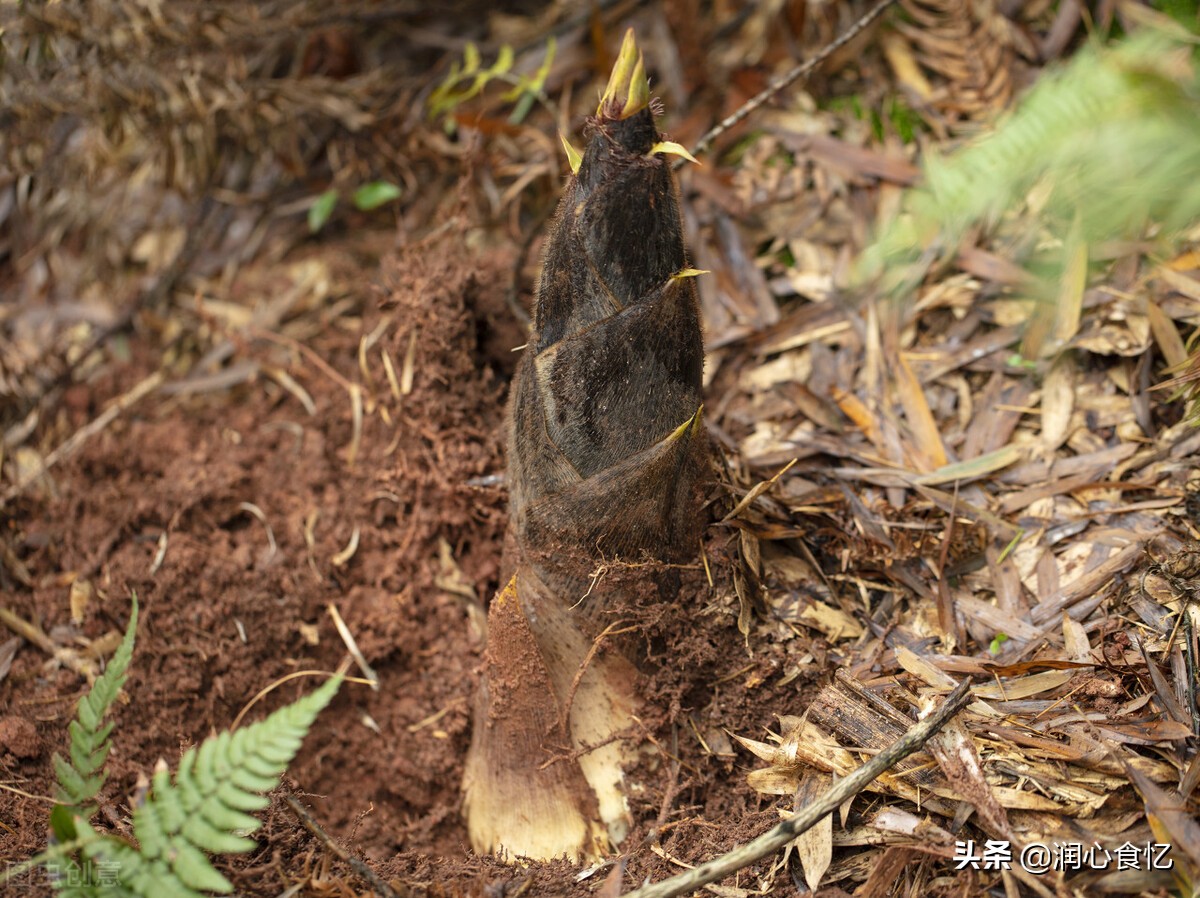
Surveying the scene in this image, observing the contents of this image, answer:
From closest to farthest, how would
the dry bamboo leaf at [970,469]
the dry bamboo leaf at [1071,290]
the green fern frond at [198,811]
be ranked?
the green fern frond at [198,811], the dry bamboo leaf at [970,469], the dry bamboo leaf at [1071,290]

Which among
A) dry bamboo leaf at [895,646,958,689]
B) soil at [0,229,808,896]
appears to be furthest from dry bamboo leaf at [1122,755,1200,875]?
soil at [0,229,808,896]

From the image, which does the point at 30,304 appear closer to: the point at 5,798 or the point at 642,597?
the point at 5,798

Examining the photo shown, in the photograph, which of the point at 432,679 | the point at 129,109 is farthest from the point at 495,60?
the point at 432,679

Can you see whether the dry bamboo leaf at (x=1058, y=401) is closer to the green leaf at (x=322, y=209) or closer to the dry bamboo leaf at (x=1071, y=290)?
the dry bamboo leaf at (x=1071, y=290)

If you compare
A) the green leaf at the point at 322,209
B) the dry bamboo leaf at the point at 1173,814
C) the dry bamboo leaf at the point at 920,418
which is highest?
the green leaf at the point at 322,209

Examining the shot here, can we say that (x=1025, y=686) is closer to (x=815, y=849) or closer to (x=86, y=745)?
(x=815, y=849)

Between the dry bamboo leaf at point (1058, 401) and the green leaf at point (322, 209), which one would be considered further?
the green leaf at point (322, 209)

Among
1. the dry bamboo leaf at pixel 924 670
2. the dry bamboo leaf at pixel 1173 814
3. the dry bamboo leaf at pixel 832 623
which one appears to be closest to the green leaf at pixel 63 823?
the dry bamboo leaf at pixel 832 623
